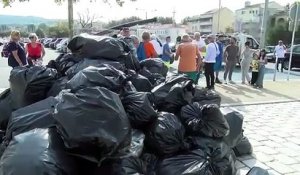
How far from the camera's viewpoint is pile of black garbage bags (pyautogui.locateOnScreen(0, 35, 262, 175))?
6.72 ft

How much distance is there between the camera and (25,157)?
2012 mm

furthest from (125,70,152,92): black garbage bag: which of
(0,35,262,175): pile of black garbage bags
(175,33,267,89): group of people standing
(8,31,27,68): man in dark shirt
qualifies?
(8,31,27,68): man in dark shirt

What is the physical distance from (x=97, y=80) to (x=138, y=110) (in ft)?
1.36

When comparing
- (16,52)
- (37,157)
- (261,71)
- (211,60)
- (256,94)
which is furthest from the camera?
(261,71)

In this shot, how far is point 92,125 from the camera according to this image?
6.62 feet

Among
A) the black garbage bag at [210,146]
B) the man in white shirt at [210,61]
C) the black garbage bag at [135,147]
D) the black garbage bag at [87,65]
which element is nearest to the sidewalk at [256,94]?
the man in white shirt at [210,61]

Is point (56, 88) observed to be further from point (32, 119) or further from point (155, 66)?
point (155, 66)

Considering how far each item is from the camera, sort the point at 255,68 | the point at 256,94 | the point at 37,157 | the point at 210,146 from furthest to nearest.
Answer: the point at 255,68 → the point at 256,94 → the point at 210,146 → the point at 37,157

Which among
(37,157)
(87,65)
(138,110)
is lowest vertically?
(37,157)

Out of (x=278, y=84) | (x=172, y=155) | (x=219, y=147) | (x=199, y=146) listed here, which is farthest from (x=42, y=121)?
(x=278, y=84)

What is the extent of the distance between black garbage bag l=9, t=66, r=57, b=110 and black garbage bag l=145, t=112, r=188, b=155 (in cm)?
124

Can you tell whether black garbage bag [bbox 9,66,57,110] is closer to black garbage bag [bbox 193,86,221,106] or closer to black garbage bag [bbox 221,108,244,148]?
black garbage bag [bbox 193,86,221,106]

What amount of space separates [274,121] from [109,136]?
4.86 meters

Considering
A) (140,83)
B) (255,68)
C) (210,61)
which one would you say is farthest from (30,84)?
(255,68)
